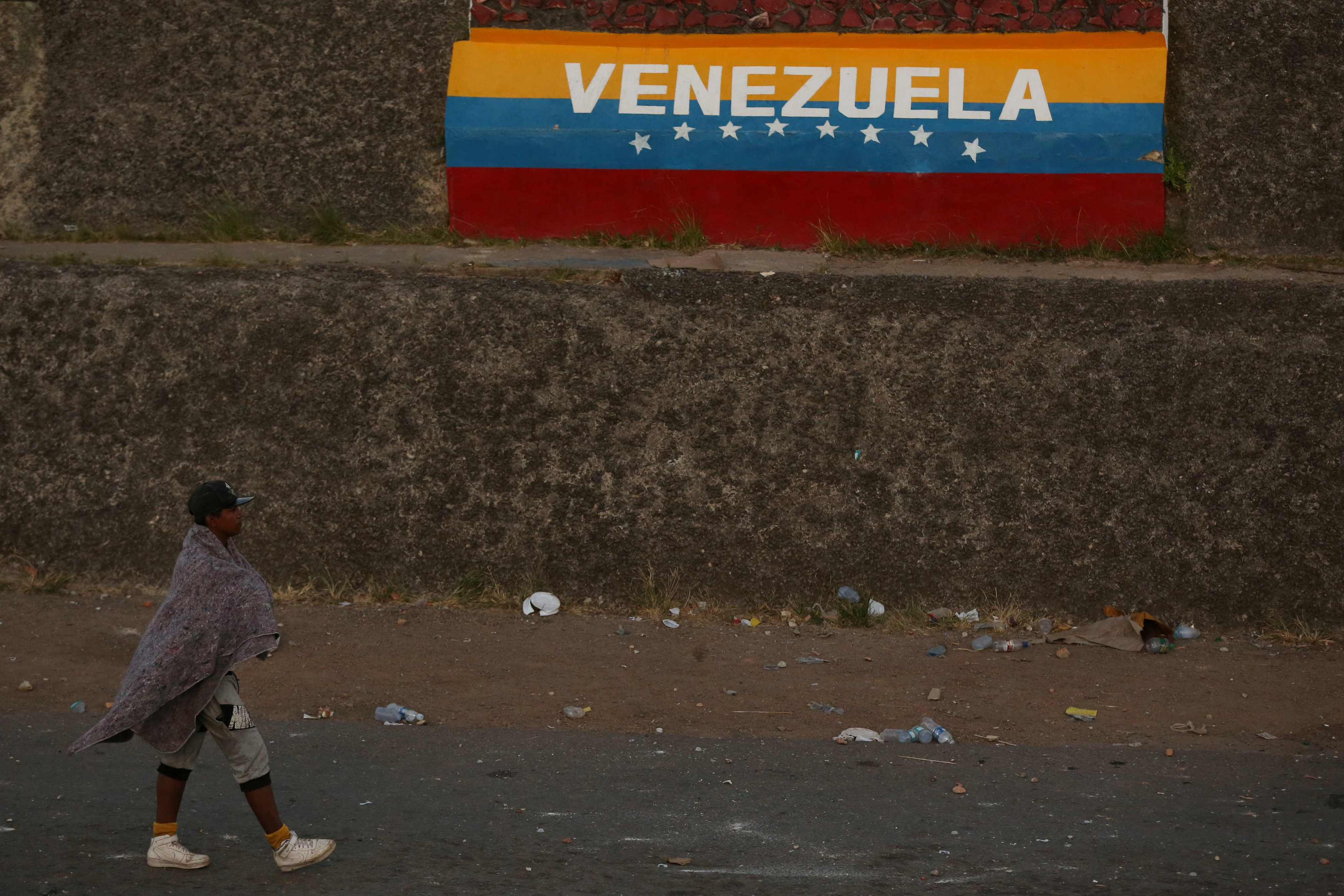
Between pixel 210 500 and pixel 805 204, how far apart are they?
6.67m

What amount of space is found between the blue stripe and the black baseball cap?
6240 mm

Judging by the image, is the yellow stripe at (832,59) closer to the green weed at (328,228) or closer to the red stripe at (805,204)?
the red stripe at (805,204)

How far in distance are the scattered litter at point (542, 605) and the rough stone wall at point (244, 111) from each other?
4.22 m

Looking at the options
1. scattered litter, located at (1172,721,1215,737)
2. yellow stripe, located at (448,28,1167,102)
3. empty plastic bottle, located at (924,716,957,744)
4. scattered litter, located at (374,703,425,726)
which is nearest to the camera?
empty plastic bottle, located at (924,716,957,744)

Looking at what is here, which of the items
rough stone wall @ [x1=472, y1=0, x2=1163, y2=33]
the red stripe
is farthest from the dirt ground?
rough stone wall @ [x1=472, y1=0, x2=1163, y2=33]

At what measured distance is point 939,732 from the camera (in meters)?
5.91

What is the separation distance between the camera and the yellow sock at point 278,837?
4.30 meters

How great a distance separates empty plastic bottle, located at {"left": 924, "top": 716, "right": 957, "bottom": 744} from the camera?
5852 millimetres

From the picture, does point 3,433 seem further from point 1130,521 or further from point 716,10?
point 1130,521

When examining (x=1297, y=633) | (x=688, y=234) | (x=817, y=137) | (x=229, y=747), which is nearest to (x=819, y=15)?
(x=817, y=137)

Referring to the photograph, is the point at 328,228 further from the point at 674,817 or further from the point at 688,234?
the point at 674,817

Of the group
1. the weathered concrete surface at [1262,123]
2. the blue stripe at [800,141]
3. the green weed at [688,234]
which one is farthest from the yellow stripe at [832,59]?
the green weed at [688,234]

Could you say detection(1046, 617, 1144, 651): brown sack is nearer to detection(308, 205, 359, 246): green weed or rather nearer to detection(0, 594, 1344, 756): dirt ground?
detection(0, 594, 1344, 756): dirt ground

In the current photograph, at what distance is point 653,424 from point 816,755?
9.83ft
